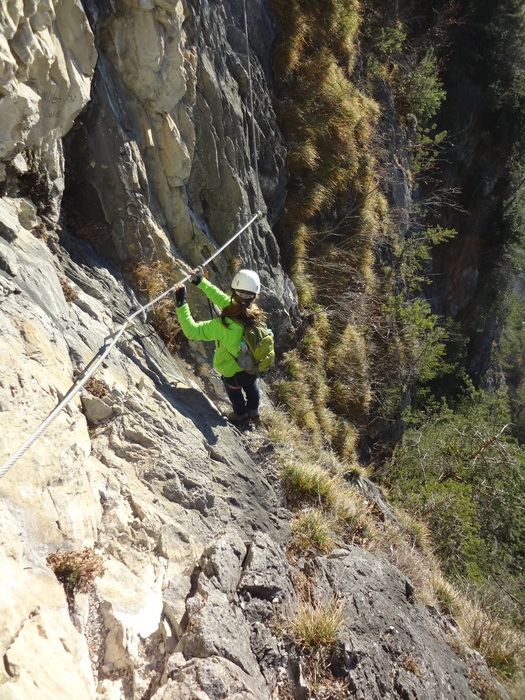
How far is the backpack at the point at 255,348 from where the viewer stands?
5207 mm

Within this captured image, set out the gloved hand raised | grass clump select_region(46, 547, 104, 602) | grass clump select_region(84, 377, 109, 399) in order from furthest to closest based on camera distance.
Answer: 1. the gloved hand raised
2. grass clump select_region(84, 377, 109, 399)
3. grass clump select_region(46, 547, 104, 602)

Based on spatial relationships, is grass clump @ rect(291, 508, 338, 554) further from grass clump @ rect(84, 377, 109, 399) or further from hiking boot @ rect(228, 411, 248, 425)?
grass clump @ rect(84, 377, 109, 399)

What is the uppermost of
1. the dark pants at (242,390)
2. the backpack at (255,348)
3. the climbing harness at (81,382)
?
the backpack at (255,348)

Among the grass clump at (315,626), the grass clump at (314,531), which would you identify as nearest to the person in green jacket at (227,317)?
the grass clump at (314,531)

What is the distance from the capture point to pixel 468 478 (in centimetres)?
1229

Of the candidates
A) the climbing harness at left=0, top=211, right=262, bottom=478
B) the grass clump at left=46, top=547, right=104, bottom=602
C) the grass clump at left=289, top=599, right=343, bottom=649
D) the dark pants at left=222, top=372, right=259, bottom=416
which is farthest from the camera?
the dark pants at left=222, top=372, right=259, bottom=416

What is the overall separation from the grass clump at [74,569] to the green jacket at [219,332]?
2752 millimetres

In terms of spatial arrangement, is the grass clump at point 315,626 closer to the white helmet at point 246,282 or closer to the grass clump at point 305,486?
the grass clump at point 305,486

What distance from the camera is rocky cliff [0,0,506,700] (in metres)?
2.67

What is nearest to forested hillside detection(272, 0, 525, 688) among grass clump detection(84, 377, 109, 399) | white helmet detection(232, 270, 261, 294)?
white helmet detection(232, 270, 261, 294)

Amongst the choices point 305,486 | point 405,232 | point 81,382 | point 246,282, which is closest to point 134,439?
point 81,382

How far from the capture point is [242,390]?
6168 mm

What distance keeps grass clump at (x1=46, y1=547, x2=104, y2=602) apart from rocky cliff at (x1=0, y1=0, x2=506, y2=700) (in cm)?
6

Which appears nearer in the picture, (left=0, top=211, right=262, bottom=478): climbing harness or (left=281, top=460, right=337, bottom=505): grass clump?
(left=0, top=211, right=262, bottom=478): climbing harness
